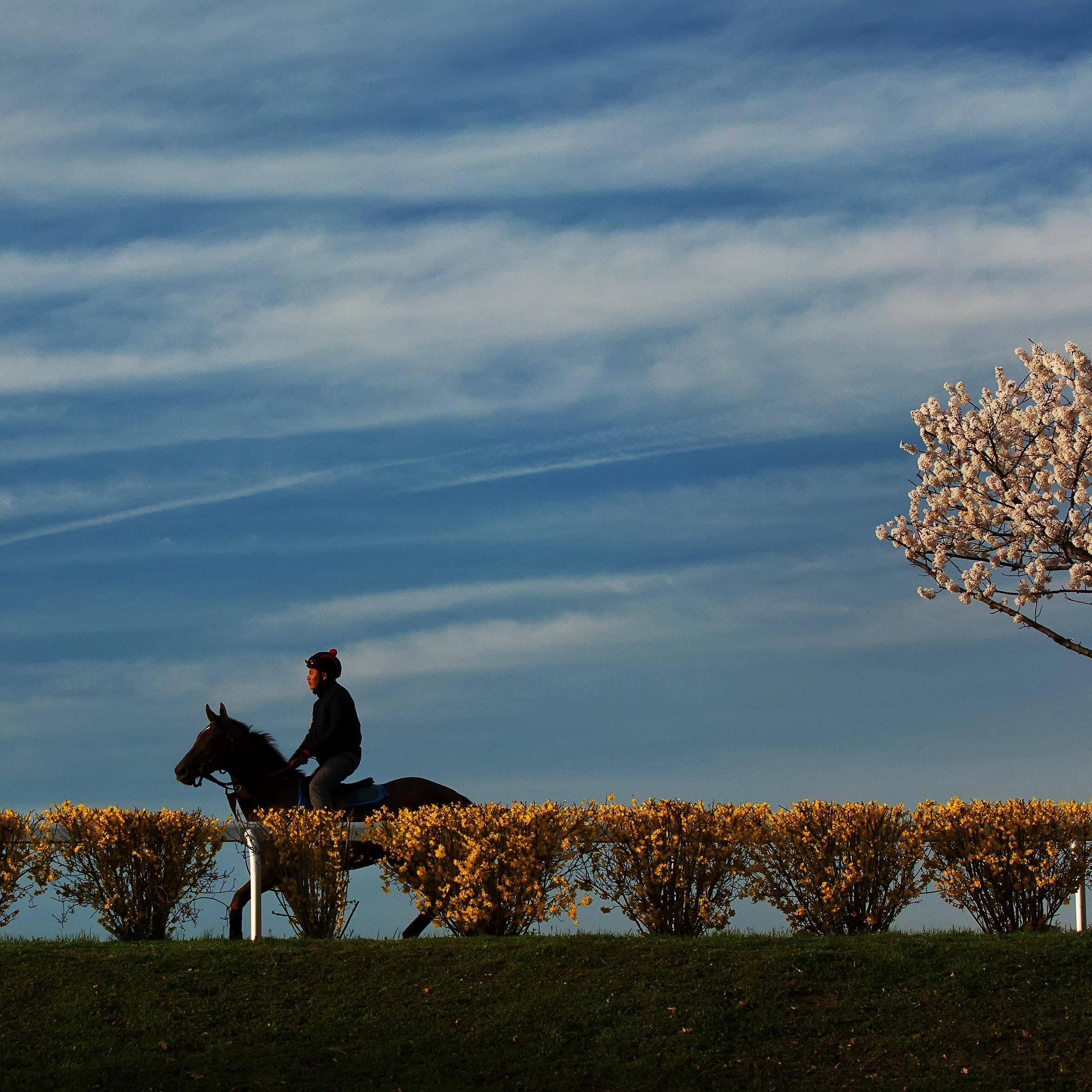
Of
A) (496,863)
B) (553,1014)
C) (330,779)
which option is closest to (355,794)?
(330,779)

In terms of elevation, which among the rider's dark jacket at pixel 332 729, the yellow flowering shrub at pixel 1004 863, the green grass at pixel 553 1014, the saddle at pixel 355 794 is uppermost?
the rider's dark jacket at pixel 332 729

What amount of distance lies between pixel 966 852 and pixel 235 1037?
8731mm

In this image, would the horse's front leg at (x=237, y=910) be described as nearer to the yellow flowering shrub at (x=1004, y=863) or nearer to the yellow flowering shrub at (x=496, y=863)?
the yellow flowering shrub at (x=496, y=863)

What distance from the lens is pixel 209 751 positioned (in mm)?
15461

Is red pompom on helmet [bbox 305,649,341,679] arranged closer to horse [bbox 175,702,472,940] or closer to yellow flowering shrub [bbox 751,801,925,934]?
horse [bbox 175,702,472,940]

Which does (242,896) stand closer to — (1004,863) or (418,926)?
(418,926)

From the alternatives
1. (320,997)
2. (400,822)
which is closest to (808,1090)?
(320,997)

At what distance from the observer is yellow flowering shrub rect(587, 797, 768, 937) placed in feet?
44.1

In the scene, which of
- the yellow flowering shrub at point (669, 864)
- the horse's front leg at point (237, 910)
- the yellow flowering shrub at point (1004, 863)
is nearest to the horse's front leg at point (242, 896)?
the horse's front leg at point (237, 910)

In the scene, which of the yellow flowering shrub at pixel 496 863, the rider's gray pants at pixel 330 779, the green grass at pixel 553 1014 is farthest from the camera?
the rider's gray pants at pixel 330 779

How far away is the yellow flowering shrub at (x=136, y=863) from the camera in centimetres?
1355

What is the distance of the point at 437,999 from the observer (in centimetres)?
1141

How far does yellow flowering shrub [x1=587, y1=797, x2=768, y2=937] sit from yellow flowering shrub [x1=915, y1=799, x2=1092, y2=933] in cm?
270

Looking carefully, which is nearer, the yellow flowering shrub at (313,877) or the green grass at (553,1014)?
the green grass at (553,1014)
